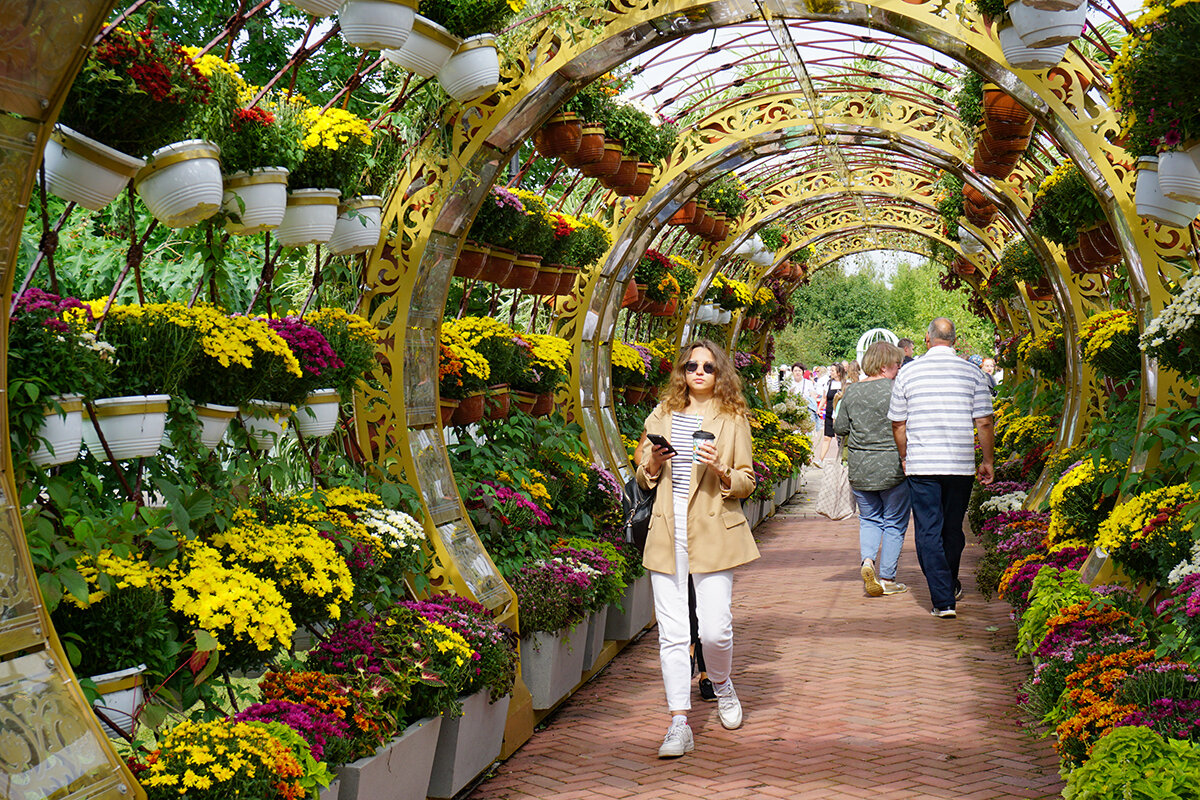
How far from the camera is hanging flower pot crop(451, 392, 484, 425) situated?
5.73 m

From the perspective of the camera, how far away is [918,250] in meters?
22.8

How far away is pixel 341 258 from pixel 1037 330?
32.8 feet

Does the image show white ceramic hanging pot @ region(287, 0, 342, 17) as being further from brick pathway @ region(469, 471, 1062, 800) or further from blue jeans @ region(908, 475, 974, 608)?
blue jeans @ region(908, 475, 974, 608)

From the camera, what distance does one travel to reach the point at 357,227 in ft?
14.4

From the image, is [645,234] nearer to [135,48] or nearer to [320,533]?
[320,533]

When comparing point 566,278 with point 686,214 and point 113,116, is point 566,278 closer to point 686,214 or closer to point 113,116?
point 686,214

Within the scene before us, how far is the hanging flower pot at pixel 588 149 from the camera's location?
253 inches

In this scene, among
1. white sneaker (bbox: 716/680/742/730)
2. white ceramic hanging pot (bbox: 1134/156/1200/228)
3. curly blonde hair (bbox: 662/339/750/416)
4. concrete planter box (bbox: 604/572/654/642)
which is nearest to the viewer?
white ceramic hanging pot (bbox: 1134/156/1200/228)

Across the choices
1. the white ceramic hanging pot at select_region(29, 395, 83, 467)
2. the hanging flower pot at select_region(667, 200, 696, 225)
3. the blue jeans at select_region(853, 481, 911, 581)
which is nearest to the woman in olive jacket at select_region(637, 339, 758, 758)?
Result: the white ceramic hanging pot at select_region(29, 395, 83, 467)

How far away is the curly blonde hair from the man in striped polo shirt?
2.57 meters

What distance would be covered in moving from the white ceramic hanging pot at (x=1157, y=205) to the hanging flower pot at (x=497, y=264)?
10.4 feet

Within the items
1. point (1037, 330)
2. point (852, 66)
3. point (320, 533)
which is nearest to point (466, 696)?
point (320, 533)

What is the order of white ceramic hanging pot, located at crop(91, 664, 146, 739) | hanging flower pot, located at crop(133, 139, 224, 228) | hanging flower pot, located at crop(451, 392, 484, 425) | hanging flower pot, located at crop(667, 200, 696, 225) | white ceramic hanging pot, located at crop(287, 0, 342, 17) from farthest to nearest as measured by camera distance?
hanging flower pot, located at crop(667, 200, 696, 225), hanging flower pot, located at crop(451, 392, 484, 425), white ceramic hanging pot, located at crop(287, 0, 342, 17), hanging flower pot, located at crop(133, 139, 224, 228), white ceramic hanging pot, located at crop(91, 664, 146, 739)

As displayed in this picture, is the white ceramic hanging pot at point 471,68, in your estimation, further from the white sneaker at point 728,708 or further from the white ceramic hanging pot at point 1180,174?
the white sneaker at point 728,708
